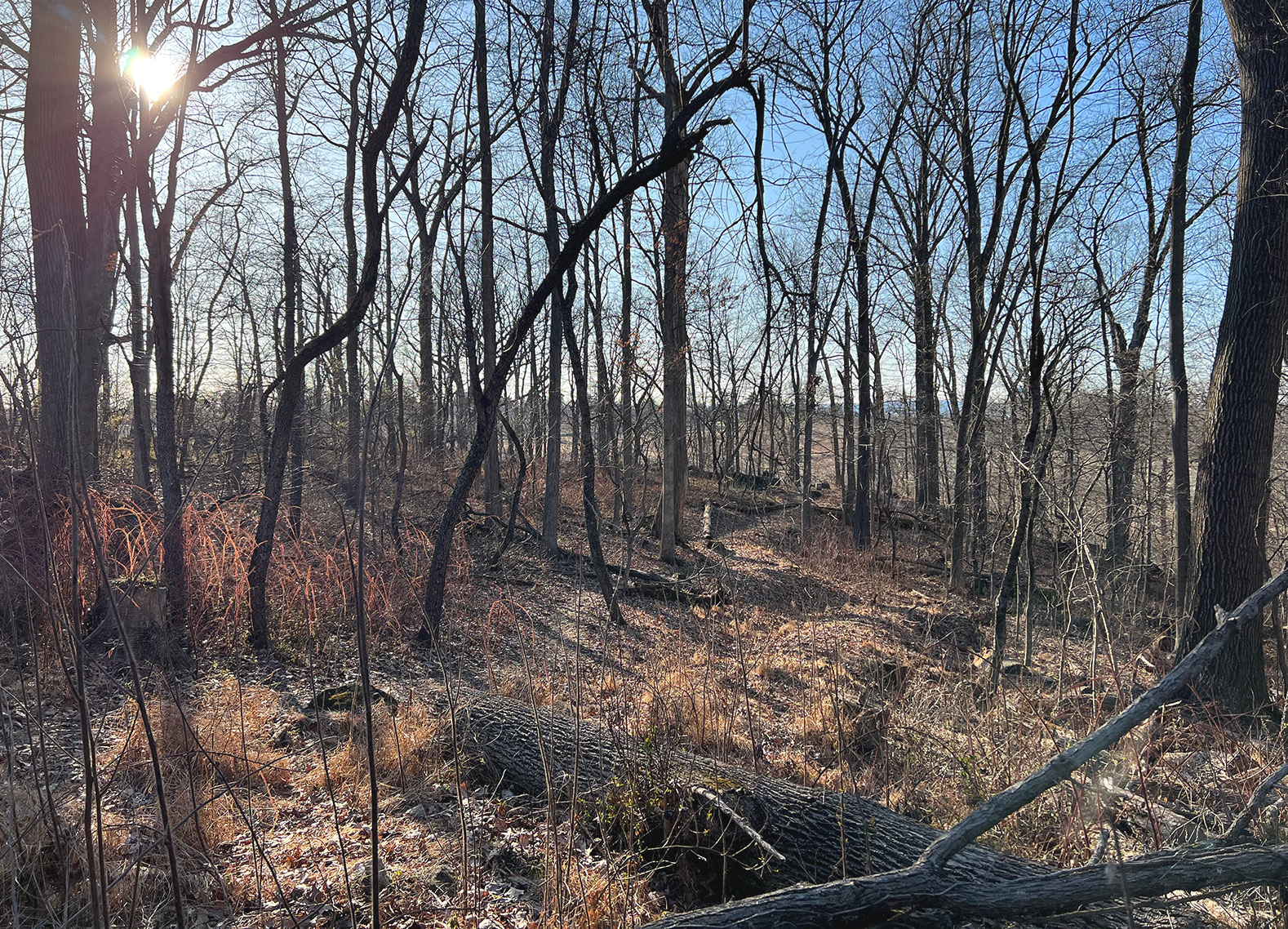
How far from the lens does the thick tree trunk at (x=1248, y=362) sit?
5.49m

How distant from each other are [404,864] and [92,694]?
104 inches

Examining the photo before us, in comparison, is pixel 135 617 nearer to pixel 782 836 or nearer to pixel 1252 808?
pixel 782 836

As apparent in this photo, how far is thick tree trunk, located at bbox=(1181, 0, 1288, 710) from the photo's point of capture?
18.0 ft

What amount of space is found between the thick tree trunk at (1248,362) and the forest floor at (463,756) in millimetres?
872

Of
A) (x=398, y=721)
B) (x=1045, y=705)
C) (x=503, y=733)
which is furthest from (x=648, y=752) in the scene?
(x=1045, y=705)

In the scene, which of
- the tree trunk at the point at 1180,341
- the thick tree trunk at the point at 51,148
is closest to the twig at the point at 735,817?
the thick tree trunk at the point at 51,148

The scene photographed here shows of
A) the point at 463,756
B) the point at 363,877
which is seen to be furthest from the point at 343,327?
the point at 363,877

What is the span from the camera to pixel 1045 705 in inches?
226

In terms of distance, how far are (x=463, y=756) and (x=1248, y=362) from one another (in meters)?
6.85

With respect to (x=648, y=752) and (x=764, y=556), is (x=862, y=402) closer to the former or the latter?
(x=764, y=556)

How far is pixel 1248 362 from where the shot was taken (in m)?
5.60

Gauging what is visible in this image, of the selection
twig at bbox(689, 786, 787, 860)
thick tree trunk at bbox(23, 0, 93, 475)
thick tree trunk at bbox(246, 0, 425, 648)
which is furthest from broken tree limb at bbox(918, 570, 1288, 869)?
thick tree trunk at bbox(23, 0, 93, 475)

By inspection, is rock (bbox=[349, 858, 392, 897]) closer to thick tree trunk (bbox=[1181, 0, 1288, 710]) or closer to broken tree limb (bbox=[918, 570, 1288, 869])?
broken tree limb (bbox=[918, 570, 1288, 869])

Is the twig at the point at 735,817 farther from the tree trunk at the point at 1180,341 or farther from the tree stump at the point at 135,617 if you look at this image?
the tree trunk at the point at 1180,341
